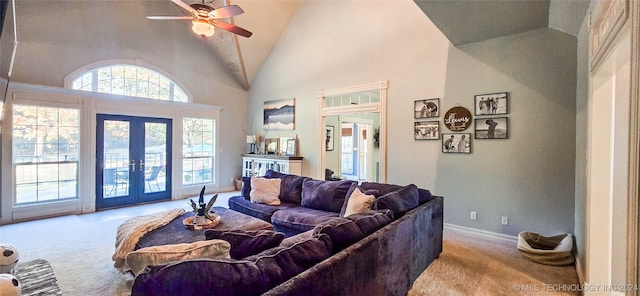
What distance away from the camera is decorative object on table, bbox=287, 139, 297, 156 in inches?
260

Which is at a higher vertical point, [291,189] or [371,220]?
[371,220]

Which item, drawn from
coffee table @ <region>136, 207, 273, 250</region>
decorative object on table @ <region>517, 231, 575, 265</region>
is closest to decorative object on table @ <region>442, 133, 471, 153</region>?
decorative object on table @ <region>517, 231, 575, 265</region>

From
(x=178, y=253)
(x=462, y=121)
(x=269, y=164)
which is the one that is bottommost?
(x=178, y=253)

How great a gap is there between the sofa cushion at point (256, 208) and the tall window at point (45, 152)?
11.0 ft

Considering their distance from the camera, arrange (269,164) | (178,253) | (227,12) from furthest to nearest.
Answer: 1. (269,164)
2. (227,12)
3. (178,253)

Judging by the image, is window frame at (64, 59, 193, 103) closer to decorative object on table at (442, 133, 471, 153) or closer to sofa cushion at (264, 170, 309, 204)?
sofa cushion at (264, 170, 309, 204)

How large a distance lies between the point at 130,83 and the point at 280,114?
10.7 ft

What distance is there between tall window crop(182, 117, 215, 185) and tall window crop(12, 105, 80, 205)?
6.66ft

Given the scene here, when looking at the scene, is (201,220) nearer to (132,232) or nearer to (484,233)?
(132,232)

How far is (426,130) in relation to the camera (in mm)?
4512

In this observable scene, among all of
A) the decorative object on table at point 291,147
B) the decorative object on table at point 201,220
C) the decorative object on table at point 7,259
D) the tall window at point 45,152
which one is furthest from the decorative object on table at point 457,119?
the tall window at point 45,152

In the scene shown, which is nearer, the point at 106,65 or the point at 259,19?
the point at 106,65

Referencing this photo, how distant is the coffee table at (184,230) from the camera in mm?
2537

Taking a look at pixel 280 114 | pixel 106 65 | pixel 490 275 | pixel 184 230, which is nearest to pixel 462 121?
pixel 490 275
